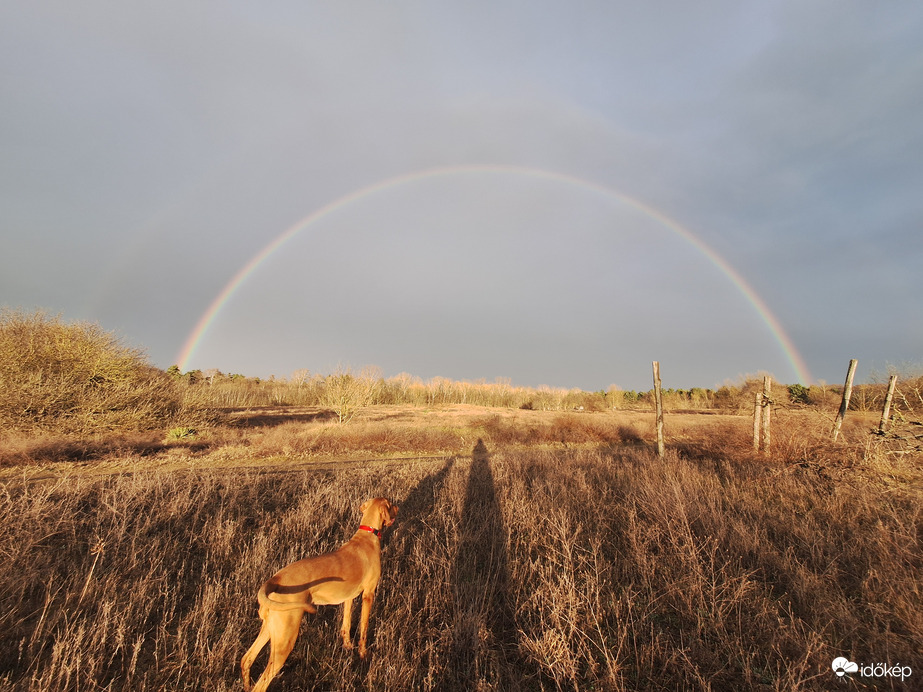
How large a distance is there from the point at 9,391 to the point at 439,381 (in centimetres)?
4914

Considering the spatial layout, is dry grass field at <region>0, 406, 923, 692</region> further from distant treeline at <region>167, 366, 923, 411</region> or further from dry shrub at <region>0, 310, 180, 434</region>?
distant treeline at <region>167, 366, 923, 411</region>

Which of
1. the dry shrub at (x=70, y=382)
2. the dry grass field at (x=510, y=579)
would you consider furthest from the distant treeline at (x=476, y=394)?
the dry grass field at (x=510, y=579)

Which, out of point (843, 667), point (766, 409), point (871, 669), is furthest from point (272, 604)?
point (766, 409)

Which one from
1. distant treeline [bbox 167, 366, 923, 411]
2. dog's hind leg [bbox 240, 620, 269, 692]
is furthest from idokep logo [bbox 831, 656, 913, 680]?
distant treeline [bbox 167, 366, 923, 411]

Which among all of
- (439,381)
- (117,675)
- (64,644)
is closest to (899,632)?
(117,675)

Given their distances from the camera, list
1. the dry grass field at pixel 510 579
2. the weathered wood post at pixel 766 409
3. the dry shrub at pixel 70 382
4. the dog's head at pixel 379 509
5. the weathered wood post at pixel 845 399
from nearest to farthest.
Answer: the dry grass field at pixel 510 579, the dog's head at pixel 379 509, the weathered wood post at pixel 845 399, the weathered wood post at pixel 766 409, the dry shrub at pixel 70 382

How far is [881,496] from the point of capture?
19.5 ft

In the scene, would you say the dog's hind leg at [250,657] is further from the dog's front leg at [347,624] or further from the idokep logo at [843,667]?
the idokep logo at [843,667]

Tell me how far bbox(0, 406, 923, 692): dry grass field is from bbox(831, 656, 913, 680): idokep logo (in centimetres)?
5

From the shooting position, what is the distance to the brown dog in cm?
221

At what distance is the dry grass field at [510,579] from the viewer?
269 cm

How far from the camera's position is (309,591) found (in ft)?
7.89

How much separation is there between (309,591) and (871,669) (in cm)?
424

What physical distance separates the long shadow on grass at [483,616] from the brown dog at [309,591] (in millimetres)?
812
